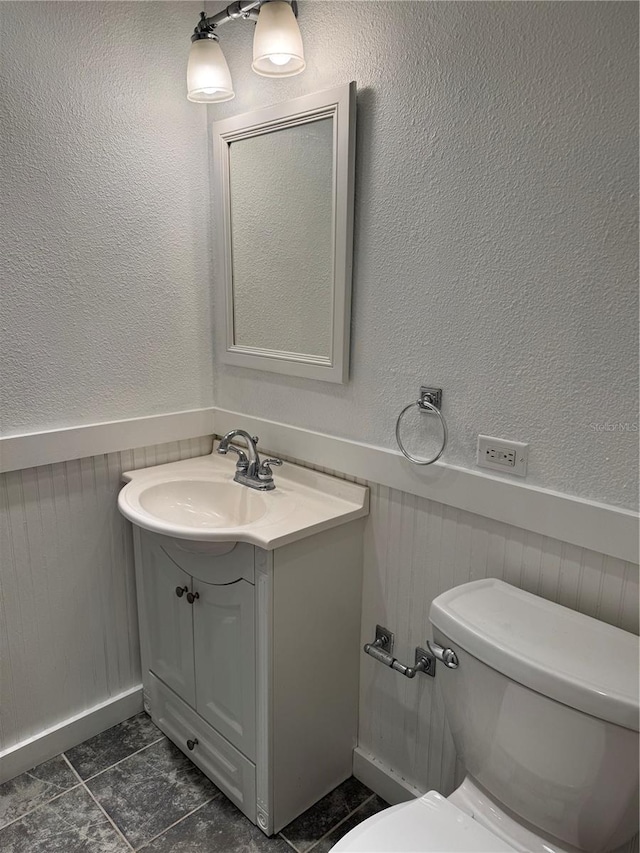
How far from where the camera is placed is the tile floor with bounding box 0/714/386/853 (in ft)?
4.92

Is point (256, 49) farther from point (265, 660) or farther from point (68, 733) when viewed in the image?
point (68, 733)

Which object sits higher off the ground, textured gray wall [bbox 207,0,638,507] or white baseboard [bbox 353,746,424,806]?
A: textured gray wall [bbox 207,0,638,507]

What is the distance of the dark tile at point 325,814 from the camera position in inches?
60.4

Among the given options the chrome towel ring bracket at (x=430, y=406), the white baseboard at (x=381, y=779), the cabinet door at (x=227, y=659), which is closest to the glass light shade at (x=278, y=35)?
the chrome towel ring bracket at (x=430, y=406)

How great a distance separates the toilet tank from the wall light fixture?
4.22 feet

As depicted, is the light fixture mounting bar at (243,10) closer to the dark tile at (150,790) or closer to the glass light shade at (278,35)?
the glass light shade at (278,35)

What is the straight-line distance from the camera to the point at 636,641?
1.06 metres

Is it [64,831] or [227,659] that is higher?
[227,659]

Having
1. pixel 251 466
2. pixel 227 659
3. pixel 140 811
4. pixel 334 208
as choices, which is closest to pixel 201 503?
pixel 251 466

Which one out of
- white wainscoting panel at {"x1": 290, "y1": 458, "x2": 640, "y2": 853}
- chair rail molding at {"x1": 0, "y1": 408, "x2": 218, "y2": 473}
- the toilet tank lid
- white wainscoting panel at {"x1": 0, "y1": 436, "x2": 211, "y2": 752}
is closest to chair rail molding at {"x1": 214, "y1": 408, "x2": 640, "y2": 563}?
white wainscoting panel at {"x1": 290, "y1": 458, "x2": 640, "y2": 853}

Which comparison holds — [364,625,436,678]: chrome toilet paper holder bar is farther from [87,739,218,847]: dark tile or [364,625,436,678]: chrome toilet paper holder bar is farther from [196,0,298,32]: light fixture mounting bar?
[196,0,298,32]: light fixture mounting bar

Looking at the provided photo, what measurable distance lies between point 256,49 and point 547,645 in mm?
1446

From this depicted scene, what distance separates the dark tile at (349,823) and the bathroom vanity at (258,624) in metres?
0.10

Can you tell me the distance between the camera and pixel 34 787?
65.7 inches
